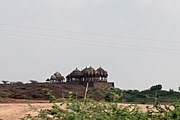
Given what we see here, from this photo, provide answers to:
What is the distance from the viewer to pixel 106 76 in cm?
3266

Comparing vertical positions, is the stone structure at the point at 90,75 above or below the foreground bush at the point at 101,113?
above

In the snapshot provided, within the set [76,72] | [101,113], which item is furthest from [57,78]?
[101,113]

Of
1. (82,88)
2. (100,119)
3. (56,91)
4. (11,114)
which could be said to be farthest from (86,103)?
(82,88)

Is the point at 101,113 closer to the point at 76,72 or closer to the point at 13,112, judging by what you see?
the point at 13,112

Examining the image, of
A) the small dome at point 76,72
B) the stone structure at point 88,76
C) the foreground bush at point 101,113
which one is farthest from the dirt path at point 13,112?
the small dome at point 76,72

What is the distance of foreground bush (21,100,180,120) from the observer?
5.47m

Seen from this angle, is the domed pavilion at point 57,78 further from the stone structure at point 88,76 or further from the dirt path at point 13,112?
the dirt path at point 13,112

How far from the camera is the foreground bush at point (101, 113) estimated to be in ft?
18.0

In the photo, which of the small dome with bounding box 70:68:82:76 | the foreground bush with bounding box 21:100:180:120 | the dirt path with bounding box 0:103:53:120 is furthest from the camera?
the small dome with bounding box 70:68:82:76

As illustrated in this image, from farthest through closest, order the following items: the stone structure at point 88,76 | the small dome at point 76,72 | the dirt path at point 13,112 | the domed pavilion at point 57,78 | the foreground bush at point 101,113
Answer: the domed pavilion at point 57,78, the small dome at point 76,72, the stone structure at point 88,76, the dirt path at point 13,112, the foreground bush at point 101,113

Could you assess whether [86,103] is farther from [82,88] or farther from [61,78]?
[61,78]

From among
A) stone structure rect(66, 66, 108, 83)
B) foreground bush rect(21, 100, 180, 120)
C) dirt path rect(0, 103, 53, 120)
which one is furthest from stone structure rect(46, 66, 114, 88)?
foreground bush rect(21, 100, 180, 120)

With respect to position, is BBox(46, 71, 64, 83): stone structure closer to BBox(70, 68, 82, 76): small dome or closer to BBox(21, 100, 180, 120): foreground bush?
BBox(70, 68, 82, 76): small dome

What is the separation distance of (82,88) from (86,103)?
23018 mm
